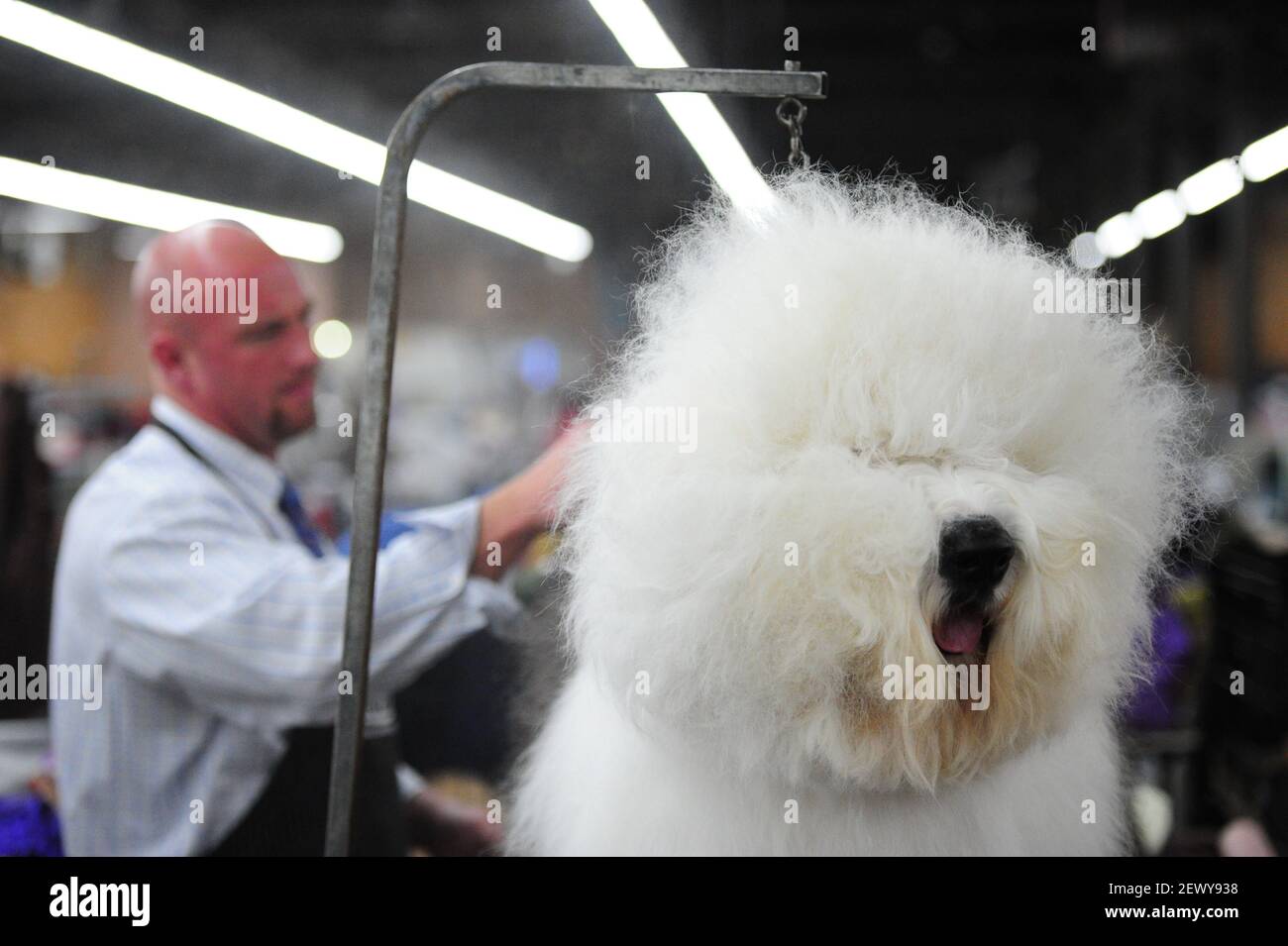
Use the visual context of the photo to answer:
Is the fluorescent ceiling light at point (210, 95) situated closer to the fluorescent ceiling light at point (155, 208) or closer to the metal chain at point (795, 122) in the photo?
the fluorescent ceiling light at point (155, 208)

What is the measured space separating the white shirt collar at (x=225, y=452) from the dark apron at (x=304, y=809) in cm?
36

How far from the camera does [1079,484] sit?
35.9 inches

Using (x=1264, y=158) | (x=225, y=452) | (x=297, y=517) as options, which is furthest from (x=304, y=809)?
(x=1264, y=158)

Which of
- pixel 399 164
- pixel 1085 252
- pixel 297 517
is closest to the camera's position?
pixel 399 164

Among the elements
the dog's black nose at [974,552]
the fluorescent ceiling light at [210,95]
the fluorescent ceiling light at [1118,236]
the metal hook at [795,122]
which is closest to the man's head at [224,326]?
the fluorescent ceiling light at [210,95]

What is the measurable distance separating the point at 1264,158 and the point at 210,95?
2.06 meters

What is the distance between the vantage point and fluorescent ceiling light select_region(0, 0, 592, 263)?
4.41 ft

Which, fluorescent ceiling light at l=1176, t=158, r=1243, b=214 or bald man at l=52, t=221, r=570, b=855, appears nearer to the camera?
bald man at l=52, t=221, r=570, b=855

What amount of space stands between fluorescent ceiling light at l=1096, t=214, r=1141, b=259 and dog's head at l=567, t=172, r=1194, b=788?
26.0 inches

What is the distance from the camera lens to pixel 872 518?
2.75 feet

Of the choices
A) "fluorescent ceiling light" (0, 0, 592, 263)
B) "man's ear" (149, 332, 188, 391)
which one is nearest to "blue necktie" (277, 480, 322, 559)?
"man's ear" (149, 332, 188, 391)

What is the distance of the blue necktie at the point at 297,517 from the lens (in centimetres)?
145

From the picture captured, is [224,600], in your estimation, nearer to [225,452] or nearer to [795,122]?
[225,452]

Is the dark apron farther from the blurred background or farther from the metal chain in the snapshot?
the metal chain
